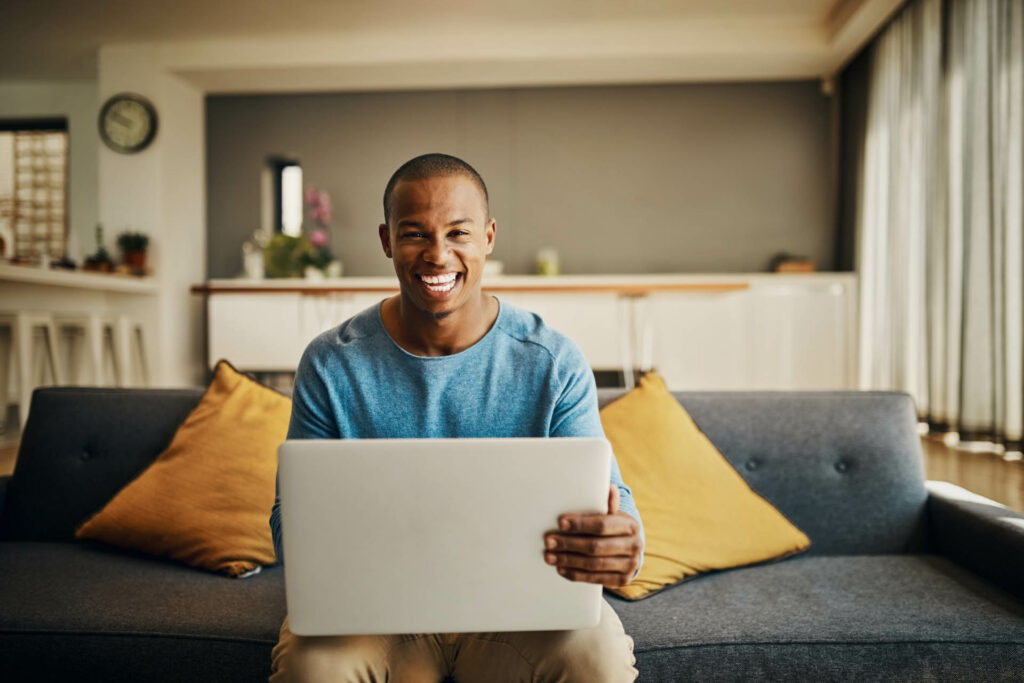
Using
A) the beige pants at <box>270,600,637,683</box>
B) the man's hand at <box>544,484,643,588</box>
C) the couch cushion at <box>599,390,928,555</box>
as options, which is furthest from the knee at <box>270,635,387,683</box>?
the couch cushion at <box>599,390,928,555</box>

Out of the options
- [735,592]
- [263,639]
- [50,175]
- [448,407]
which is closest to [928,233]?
[735,592]

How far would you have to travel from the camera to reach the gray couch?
112 cm

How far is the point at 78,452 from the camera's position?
1.60 meters

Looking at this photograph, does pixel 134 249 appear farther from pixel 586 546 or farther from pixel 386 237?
pixel 586 546

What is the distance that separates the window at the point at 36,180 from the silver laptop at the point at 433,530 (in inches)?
268

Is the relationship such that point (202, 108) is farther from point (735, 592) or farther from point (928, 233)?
point (735, 592)

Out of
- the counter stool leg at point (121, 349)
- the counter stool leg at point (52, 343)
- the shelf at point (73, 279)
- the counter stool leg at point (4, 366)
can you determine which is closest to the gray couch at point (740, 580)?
the shelf at point (73, 279)

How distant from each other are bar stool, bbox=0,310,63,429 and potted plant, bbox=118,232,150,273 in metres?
0.92


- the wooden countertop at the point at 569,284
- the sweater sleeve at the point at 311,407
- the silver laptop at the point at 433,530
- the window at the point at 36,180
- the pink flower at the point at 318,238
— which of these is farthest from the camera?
the window at the point at 36,180

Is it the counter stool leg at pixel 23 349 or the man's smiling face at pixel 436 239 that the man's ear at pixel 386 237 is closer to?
the man's smiling face at pixel 436 239

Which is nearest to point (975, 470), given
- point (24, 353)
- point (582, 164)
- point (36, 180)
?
point (582, 164)

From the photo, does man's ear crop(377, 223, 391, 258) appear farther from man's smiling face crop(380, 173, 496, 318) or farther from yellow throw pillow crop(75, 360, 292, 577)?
yellow throw pillow crop(75, 360, 292, 577)

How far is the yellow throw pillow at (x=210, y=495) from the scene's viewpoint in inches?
54.7

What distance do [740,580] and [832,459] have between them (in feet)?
1.27
